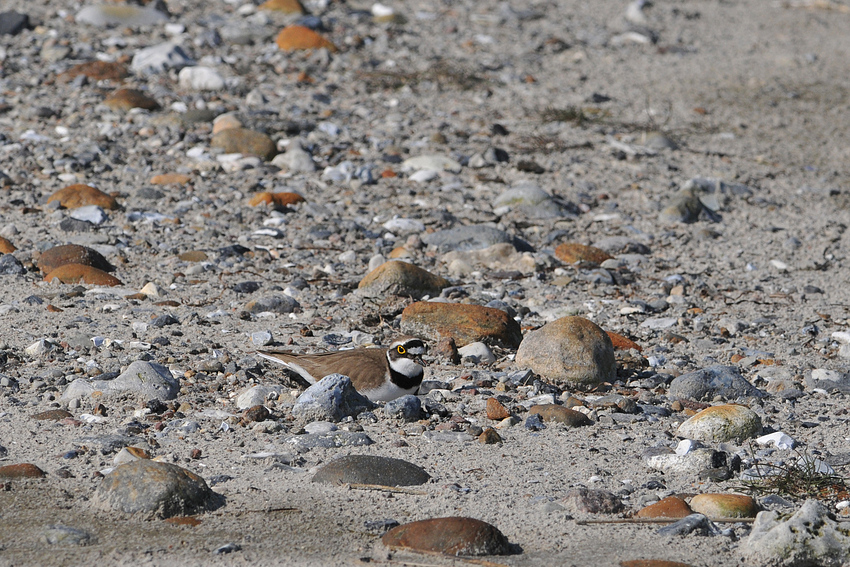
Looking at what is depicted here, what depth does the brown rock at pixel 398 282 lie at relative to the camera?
5371 millimetres

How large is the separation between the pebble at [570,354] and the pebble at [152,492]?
1.87m

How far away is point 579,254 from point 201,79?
430 centimetres

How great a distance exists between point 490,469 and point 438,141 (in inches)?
197

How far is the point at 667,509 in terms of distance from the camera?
10.4 feet

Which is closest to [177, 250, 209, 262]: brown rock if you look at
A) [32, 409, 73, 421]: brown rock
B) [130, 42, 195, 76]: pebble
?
[32, 409, 73, 421]: brown rock

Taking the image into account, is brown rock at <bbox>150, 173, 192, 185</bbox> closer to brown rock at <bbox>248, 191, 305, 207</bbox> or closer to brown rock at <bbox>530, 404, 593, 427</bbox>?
brown rock at <bbox>248, 191, 305, 207</bbox>

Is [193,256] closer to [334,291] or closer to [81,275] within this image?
[81,275]

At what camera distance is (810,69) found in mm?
11078

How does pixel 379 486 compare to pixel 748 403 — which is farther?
pixel 748 403

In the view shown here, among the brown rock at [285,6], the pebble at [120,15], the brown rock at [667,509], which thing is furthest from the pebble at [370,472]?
the brown rock at [285,6]

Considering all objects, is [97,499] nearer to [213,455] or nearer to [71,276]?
[213,455]

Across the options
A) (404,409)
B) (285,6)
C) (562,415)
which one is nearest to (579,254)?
(562,415)

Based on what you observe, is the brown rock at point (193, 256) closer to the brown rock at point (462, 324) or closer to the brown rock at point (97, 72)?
the brown rock at point (462, 324)

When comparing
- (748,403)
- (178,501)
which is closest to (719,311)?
(748,403)
